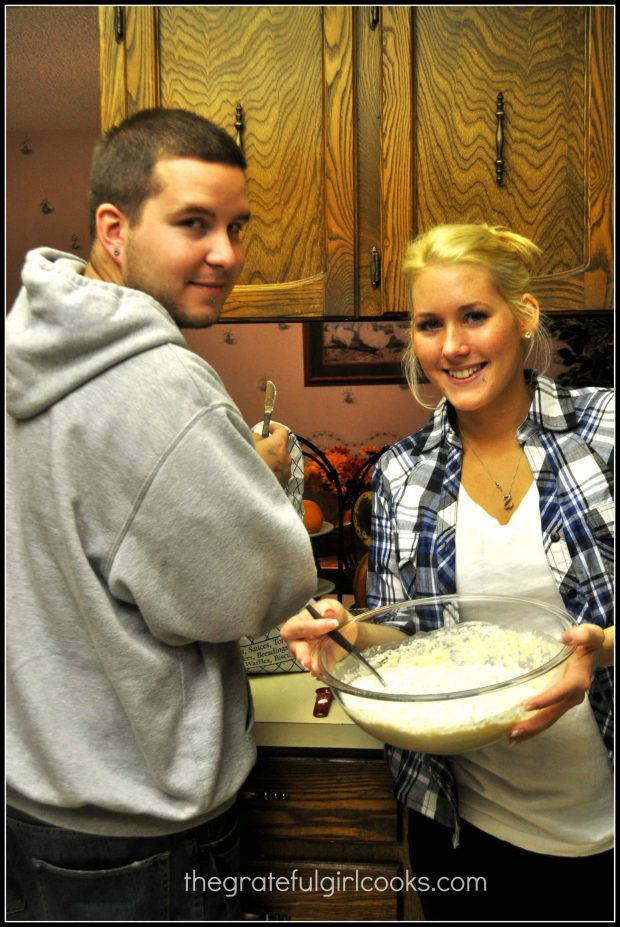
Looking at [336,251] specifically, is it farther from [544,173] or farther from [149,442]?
[149,442]

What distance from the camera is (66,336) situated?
2.90 ft

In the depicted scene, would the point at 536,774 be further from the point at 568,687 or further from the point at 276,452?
the point at 276,452

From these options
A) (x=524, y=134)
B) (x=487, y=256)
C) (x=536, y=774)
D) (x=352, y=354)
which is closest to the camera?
(x=536, y=774)

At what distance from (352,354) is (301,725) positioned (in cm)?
259

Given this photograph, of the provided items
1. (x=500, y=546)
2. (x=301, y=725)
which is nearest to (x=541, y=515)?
(x=500, y=546)

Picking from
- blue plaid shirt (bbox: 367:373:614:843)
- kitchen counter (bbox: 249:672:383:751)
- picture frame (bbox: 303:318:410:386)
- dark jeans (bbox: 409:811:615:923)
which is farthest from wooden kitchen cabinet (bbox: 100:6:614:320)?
picture frame (bbox: 303:318:410:386)

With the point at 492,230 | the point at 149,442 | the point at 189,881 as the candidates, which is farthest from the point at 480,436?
the point at 189,881

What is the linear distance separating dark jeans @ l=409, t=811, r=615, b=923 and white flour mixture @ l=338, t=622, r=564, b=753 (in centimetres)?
28

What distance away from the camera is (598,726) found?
1.24 m

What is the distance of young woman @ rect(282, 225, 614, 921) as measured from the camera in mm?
1212

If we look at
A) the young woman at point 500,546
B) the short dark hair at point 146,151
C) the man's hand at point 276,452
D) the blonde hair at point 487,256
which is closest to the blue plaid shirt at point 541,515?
the young woman at point 500,546

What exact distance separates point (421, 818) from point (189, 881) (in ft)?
1.34

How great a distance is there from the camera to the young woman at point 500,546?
1212 millimetres

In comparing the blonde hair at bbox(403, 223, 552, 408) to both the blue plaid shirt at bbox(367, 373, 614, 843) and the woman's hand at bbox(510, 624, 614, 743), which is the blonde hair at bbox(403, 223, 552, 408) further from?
the woman's hand at bbox(510, 624, 614, 743)
